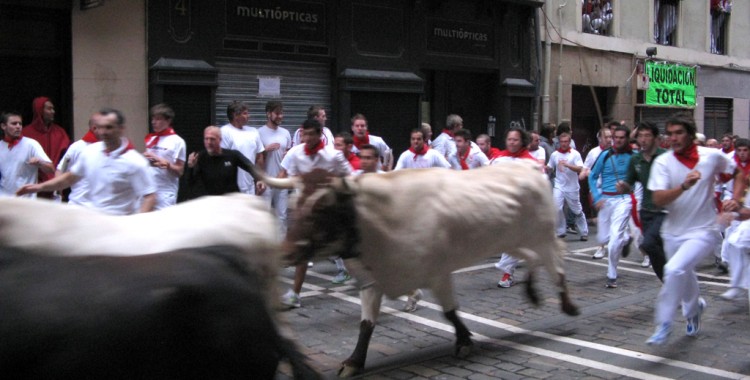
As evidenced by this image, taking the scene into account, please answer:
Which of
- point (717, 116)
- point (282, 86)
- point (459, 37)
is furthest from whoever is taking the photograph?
point (717, 116)

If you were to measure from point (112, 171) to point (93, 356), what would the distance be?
416 centimetres

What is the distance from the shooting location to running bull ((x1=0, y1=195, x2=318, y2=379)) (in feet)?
8.46

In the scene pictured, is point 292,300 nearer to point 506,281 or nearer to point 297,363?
point 506,281

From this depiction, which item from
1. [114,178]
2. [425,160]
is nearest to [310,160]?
[114,178]

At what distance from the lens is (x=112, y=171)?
652cm

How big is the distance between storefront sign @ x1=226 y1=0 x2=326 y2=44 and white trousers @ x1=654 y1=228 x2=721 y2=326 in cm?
842

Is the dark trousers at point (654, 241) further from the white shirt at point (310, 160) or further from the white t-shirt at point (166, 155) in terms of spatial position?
the white t-shirt at point (166, 155)

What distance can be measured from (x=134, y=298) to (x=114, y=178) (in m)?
4.05

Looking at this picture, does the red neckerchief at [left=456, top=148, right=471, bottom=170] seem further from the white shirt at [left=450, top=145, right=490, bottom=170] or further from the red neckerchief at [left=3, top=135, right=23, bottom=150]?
the red neckerchief at [left=3, top=135, right=23, bottom=150]

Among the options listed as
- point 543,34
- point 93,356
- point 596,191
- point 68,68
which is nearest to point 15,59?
point 68,68

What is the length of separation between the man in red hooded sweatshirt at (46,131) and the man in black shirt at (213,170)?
9.77 feet

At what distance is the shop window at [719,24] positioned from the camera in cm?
2475

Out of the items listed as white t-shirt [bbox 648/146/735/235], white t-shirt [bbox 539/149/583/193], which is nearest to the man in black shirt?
white t-shirt [bbox 648/146/735/235]

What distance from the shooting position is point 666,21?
2289 cm
